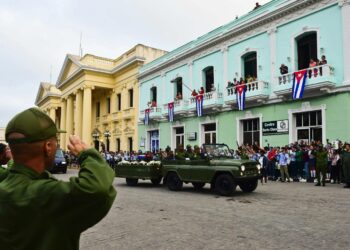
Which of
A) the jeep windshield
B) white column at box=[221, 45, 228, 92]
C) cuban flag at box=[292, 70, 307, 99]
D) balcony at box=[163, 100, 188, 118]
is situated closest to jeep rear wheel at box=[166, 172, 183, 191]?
the jeep windshield

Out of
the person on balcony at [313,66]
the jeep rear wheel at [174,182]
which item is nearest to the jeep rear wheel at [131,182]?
the jeep rear wheel at [174,182]

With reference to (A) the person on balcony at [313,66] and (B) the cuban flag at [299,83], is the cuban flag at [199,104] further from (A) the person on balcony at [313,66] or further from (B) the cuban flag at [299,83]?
(A) the person on balcony at [313,66]

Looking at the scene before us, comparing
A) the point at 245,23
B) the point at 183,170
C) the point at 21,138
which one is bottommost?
the point at 183,170

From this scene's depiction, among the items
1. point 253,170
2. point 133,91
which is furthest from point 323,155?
point 133,91

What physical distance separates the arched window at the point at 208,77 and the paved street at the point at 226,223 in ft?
47.7

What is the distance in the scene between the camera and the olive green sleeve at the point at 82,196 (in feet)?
5.67

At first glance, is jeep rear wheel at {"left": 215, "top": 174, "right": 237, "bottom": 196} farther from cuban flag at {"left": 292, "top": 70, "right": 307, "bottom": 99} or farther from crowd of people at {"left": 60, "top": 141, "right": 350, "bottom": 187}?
cuban flag at {"left": 292, "top": 70, "right": 307, "bottom": 99}

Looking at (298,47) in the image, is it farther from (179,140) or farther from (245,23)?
(179,140)

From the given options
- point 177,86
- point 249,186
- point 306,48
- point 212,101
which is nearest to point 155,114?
point 177,86

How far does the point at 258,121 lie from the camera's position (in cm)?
2066

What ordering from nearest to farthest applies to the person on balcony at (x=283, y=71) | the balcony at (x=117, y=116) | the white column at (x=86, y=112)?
the person on balcony at (x=283, y=71) → the balcony at (x=117, y=116) → the white column at (x=86, y=112)

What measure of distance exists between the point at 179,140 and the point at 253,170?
15.7 m

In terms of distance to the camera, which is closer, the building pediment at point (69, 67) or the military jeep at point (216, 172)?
the military jeep at point (216, 172)

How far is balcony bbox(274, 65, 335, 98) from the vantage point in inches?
642
